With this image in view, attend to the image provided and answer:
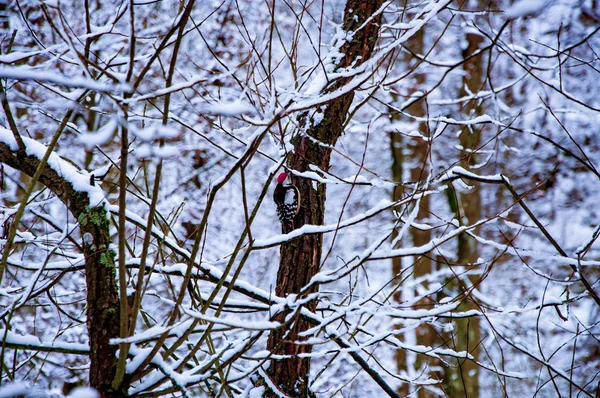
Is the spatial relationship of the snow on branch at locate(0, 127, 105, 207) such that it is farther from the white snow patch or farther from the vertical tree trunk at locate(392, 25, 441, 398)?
the vertical tree trunk at locate(392, 25, 441, 398)

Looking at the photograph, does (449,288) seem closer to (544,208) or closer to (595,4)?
(544,208)

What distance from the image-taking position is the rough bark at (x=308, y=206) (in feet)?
6.98

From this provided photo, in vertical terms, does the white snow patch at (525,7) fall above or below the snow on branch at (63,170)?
above

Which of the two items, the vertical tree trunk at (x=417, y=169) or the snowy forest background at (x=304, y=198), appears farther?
the vertical tree trunk at (x=417, y=169)

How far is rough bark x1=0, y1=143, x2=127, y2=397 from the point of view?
5.16ft

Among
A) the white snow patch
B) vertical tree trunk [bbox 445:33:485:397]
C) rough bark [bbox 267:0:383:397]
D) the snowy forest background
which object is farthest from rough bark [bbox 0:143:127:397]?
vertical tree trunk [bbox 445:33:485:397]

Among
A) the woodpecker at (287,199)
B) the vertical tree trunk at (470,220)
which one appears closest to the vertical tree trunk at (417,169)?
the vertical tree trunk at (470,220)

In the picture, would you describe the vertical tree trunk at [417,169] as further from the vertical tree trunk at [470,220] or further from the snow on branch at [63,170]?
the snow on branch at [63,170]

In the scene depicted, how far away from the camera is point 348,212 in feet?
24.5

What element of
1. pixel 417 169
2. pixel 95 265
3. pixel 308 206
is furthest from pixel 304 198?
pixel 417 169

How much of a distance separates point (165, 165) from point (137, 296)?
14.7 ft

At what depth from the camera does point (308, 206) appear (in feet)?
7.61

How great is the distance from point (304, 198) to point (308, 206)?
0.15 feet

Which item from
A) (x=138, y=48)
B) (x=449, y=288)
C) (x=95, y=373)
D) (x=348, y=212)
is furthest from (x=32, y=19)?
(x=449, y=288)
